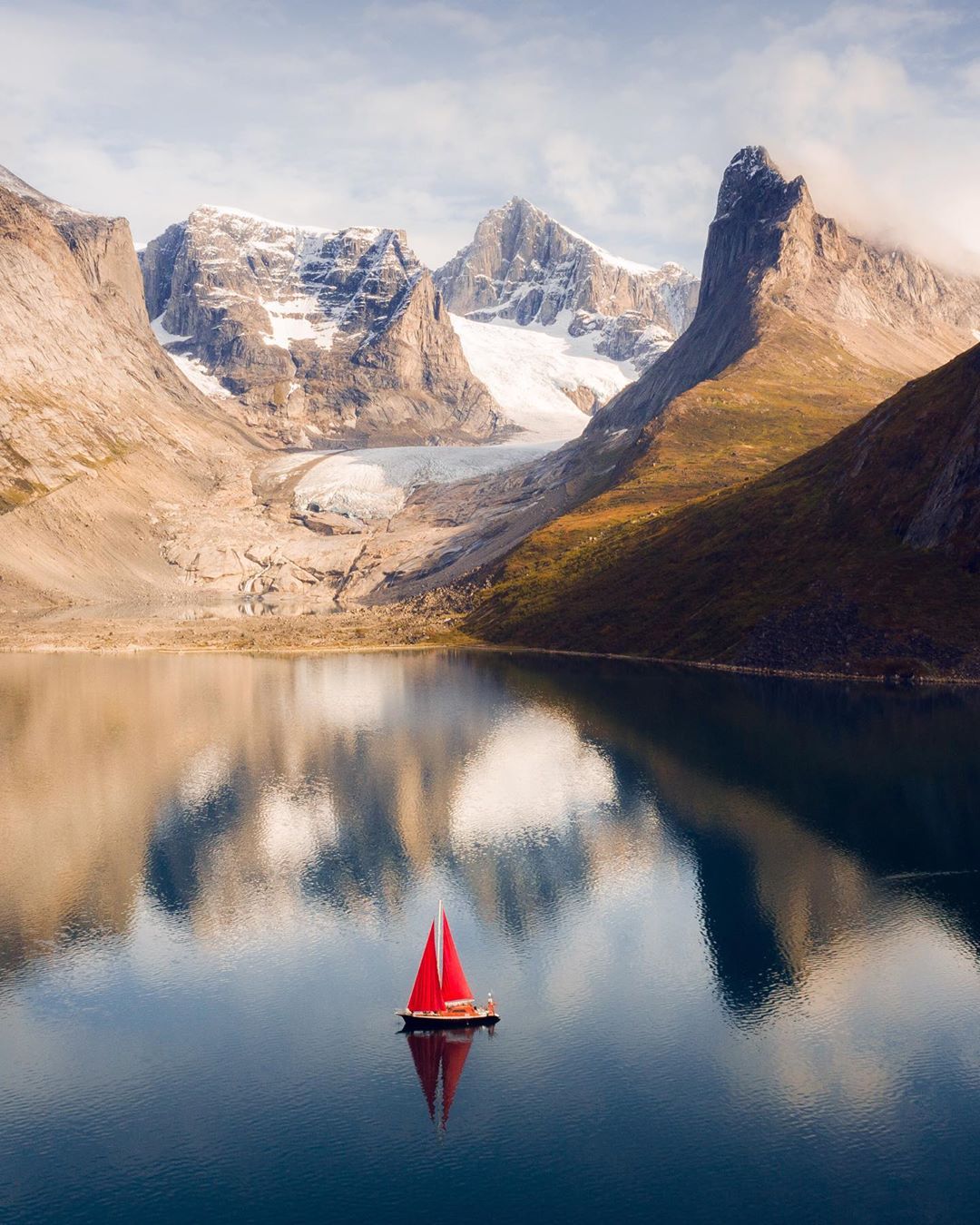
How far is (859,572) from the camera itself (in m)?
169

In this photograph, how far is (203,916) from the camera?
7244 centimetres

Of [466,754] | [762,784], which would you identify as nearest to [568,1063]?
[762,784]

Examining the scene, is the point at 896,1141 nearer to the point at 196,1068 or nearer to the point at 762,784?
the point at 196,1068

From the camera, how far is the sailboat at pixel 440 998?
186 ft

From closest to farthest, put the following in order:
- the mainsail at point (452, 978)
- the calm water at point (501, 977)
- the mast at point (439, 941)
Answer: the calm water at point (501, 977) → the mast at point (439, 941) → the mainsail at point (452, 978)

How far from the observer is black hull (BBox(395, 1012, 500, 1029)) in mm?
56531

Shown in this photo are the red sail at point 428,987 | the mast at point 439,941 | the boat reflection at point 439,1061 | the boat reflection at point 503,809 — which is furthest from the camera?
the boat reflection at point 503,809

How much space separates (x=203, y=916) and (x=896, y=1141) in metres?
44.0

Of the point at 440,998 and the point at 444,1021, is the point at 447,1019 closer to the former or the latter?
the point at 444,1021

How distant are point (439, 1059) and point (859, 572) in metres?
132

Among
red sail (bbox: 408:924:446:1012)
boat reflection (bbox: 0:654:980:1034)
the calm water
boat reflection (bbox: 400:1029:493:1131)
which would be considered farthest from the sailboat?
boat reflection (bbox: 0:654:980:1034)

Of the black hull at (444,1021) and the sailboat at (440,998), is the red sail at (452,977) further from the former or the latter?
the black hull at (444,1021)

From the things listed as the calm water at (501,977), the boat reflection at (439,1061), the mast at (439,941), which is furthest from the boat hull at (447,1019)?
the mast at (439,941)

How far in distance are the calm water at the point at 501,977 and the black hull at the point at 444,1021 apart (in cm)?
104
